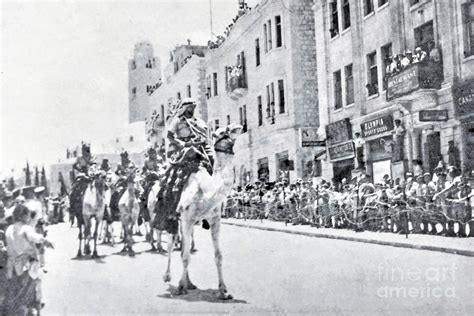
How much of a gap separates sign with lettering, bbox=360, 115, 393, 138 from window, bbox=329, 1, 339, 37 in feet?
14.8

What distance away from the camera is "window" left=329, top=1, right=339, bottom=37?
24.0m

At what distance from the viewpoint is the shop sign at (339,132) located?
75.0 ft

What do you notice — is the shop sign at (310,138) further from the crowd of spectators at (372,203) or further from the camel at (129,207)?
the camel at (129,207)

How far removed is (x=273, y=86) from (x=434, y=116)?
963 cm

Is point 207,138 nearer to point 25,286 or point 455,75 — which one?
point 25,286

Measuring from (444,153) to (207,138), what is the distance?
1105 cm

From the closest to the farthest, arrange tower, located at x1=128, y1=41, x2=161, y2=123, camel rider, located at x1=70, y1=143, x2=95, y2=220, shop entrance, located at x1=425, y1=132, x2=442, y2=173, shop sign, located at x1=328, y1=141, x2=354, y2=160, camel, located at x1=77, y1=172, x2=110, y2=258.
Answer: tower, located at x1=128, y1=41, x2=161, y2=123 < camel rider, located at x1=70, y1=143, x2=95, y2=220 < camel, located at x1=77, y1=172, x2=110, y2=258 < shop entrance, located at x1=425, y1=132, x2=442, y2=173 < shop sign, located at x1=328, y1=141, x2=354, y2=160

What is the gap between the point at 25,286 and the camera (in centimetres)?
656

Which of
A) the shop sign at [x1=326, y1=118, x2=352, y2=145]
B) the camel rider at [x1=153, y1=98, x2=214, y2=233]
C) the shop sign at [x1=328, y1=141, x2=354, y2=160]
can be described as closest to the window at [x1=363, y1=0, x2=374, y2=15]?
the shop sign at [x1=326, y1=118, x2=352, y2=145]

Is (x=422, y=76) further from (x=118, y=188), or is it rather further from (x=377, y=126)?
(x=118, y=188)

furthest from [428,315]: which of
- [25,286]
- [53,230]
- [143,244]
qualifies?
[53,230]

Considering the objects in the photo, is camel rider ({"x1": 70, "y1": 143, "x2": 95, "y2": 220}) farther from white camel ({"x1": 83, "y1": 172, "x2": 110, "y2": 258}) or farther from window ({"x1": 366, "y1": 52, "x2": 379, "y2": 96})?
window ({"x1": 366, "y1": 52, "x2": 379, "y2": 96})

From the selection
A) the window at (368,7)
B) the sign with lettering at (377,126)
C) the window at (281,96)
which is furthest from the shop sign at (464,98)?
the window at (281,96)

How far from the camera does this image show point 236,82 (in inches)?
728
